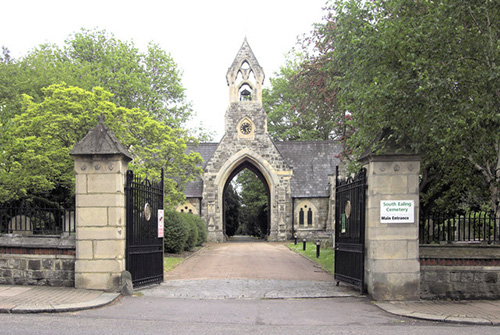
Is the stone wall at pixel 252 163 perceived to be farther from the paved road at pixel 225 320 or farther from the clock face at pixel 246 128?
the paved road at pixel 225 320

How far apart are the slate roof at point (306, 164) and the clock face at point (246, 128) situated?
3.44 meters

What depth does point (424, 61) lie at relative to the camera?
844 cm

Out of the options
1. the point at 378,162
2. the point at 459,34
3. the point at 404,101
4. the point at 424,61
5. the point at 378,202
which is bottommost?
the point at 378,202

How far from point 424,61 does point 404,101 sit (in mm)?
855

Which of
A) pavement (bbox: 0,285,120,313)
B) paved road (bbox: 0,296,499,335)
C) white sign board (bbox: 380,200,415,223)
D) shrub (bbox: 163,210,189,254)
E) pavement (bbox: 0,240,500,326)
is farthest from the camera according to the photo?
shrub (bbox: 163,210,189,254)

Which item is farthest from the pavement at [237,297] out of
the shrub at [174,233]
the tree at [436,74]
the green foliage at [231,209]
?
the green foliage at [231,209]

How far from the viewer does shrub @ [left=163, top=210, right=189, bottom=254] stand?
66.5ft

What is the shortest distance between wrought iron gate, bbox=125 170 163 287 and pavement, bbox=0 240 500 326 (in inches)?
15.0

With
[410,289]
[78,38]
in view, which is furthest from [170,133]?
[78,38]

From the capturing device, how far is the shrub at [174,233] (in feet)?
66.5

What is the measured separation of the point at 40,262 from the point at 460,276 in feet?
27.3

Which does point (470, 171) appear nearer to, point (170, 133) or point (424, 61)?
point (424, 61)

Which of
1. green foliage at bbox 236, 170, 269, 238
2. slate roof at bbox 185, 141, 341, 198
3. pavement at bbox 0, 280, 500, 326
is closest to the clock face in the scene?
slate roof at bbox 185, 141, 341, 198

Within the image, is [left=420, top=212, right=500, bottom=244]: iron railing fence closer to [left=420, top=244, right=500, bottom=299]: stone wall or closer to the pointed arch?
[left=420, top=244, right=500, bottom=299]: stone wall
